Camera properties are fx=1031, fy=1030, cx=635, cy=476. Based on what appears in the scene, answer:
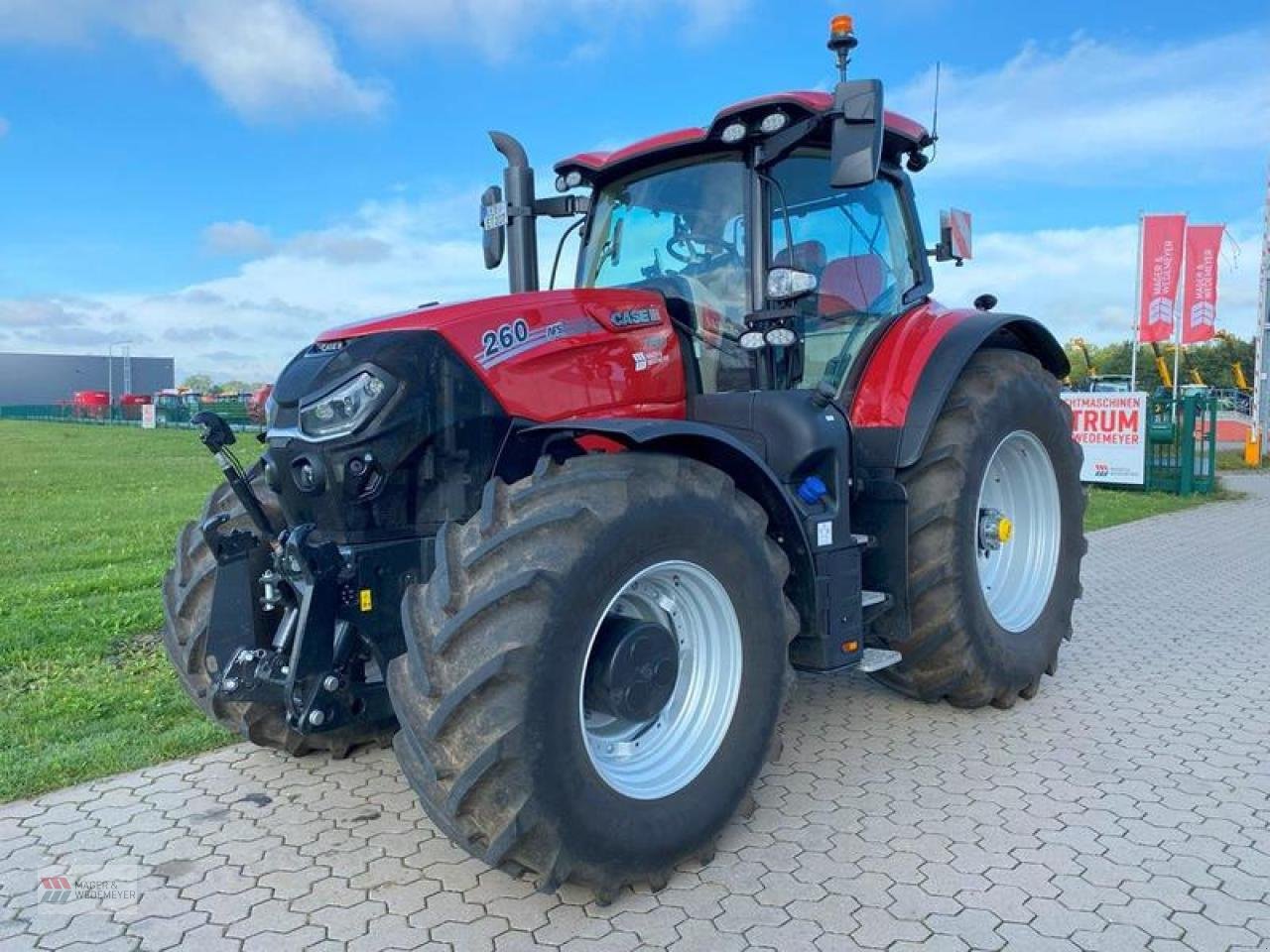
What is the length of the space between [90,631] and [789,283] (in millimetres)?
4889

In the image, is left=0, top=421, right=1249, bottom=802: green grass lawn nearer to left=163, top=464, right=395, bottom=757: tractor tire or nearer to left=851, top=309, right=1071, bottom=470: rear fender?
left=163, top=464, right=395, bottom=757: tractor tire

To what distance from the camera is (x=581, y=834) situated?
2852 millimetres

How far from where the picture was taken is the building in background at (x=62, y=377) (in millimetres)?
86938

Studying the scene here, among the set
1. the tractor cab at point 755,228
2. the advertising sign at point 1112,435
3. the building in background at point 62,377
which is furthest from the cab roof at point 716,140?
the building in background at point 62,377

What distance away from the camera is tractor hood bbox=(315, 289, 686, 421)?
341 cm

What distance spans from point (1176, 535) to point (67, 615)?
34.6 ft

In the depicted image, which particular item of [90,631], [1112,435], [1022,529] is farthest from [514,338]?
[1112,435]

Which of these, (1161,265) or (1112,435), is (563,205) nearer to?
(1112,435)

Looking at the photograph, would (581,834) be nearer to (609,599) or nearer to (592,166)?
(609,599)

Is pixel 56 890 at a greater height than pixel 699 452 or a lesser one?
lesser

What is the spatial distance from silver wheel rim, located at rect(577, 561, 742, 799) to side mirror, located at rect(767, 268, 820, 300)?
1.13 meters

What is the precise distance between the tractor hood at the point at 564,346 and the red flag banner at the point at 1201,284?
62.9 ft

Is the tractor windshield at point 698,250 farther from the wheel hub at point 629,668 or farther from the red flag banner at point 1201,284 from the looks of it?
the red flag banner at point 1201,284

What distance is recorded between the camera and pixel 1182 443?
1518 centimetres
